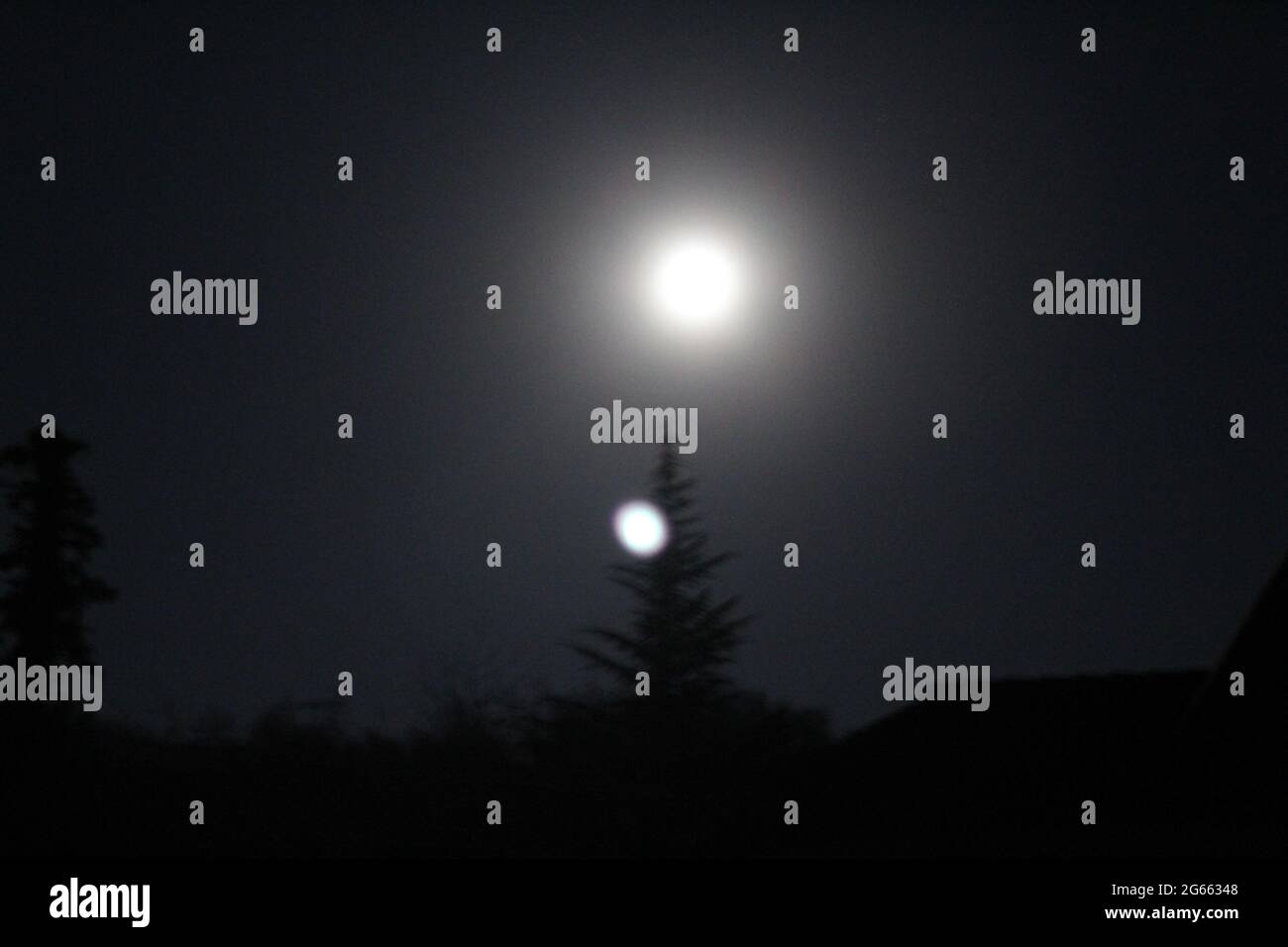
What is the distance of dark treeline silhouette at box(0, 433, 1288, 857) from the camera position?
6.90m

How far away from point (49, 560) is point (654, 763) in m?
4.25

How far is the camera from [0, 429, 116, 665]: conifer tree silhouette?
22.8 ft

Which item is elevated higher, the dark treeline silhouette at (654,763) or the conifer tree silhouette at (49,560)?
the conifer tree silhouette at (49,560)

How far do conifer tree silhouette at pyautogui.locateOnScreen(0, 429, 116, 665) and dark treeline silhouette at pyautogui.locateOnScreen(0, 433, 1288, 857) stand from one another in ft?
0.05

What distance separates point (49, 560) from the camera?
737 centimetres

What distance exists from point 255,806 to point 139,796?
79 cm

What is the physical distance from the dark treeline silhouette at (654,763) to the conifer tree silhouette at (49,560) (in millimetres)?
14

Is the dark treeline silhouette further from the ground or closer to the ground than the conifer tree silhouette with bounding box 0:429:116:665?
closer to the ground

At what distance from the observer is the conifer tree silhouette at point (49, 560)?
6945 millimetres
